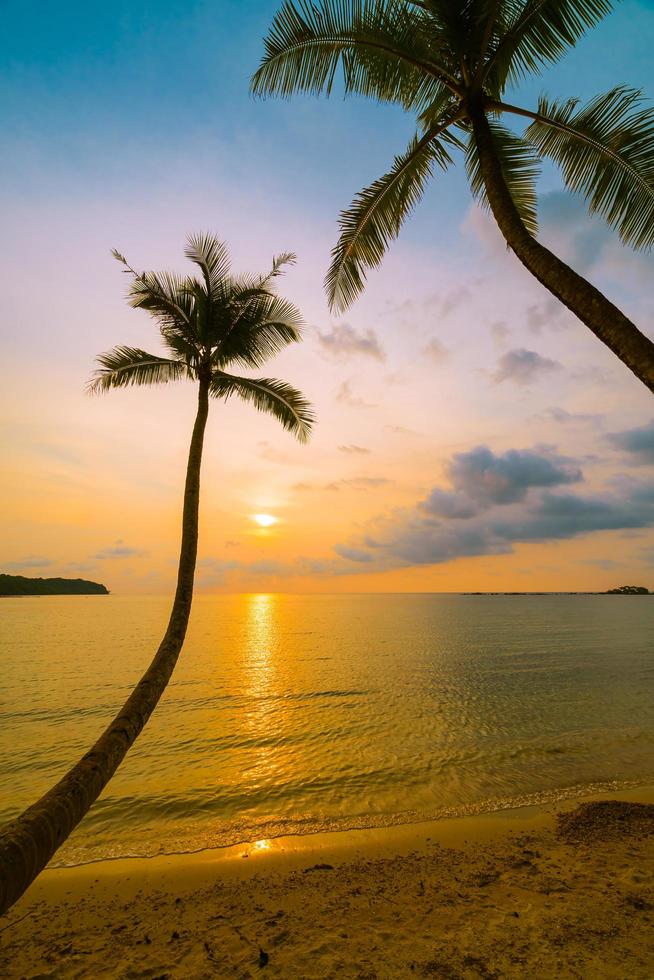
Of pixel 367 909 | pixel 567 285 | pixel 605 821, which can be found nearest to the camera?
pixel 567 285

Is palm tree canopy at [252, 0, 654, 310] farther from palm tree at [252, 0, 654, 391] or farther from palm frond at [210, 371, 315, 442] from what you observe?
palm frond at [210, 371, 315, 442]

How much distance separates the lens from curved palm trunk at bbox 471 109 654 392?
3.92 metres

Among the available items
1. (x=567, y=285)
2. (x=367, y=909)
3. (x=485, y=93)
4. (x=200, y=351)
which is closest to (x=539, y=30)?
(x=485, y=93)

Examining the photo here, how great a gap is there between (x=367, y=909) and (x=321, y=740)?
28.1 feet

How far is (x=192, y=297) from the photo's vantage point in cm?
990

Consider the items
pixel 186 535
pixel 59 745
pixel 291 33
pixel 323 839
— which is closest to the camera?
pixel 291 33

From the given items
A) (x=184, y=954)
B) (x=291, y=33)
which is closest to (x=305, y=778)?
(x=184, y=954)

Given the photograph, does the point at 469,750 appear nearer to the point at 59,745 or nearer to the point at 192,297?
the point at 59,745

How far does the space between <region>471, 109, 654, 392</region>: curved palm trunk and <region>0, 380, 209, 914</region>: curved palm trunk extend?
216 inches

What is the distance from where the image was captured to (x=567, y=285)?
455cm

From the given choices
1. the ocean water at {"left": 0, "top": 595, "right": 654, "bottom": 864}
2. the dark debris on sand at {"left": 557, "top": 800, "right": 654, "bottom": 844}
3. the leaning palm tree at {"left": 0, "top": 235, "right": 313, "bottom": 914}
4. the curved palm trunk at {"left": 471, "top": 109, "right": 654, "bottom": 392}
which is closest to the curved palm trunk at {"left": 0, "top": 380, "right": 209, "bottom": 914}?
the leaning palm tree at {"left": 0, "top": 235, "right": 313, "bottom": 914}

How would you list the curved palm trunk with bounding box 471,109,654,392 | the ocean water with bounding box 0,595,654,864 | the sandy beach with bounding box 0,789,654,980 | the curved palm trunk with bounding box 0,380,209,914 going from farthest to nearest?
the ocean water with bounding box 0,595,654,864, the sandy beach with bounding box 0,789,654,980, the curved palm trunk with bounding box 471,109,654,392, the curved palm trunk with bounding box 0,380,209,914

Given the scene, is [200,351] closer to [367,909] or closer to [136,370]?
[136,370]

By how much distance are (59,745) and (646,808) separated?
15.2m
